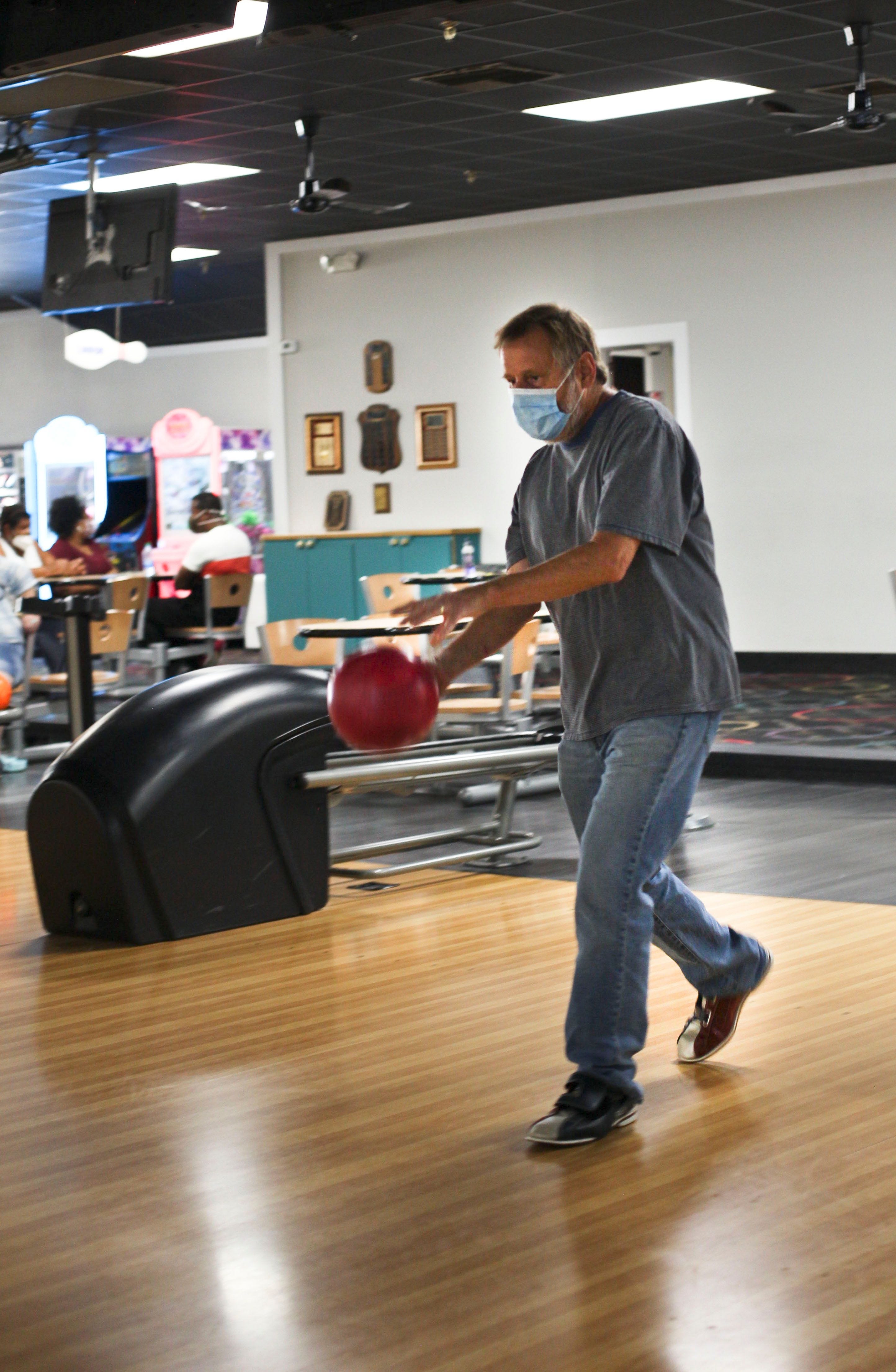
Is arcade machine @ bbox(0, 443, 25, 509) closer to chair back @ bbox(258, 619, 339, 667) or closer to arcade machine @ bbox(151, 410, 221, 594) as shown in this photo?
arcade machine @ bbox(151, 410, 221, 594)

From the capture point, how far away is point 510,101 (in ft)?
30.9

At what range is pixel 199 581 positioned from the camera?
11.0 meters

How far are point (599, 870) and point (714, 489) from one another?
9623 millimetres

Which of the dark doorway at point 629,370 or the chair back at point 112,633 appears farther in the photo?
the dark doorway at point 629,370

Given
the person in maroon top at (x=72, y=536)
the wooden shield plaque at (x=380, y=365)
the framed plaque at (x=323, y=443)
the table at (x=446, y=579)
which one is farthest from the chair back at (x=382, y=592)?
the framed plaque at (x=323, y=443)

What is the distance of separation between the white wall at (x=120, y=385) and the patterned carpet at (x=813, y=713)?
344 inches

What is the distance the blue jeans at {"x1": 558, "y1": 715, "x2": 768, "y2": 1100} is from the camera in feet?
10.2

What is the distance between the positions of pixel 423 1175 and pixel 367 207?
10.5m

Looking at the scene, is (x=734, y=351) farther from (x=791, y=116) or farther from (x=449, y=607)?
(x=449, y=607)

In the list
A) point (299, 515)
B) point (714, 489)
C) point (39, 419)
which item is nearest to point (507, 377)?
point (714, 489)

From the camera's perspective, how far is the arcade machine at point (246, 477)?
18.9m

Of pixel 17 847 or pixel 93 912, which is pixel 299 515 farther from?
pixel 93 912

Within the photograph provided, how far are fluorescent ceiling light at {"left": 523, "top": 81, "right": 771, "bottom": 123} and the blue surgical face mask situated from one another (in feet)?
21.8

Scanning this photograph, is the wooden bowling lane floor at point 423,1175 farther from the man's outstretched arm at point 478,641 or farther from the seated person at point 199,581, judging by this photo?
the seated person at point 199,581
